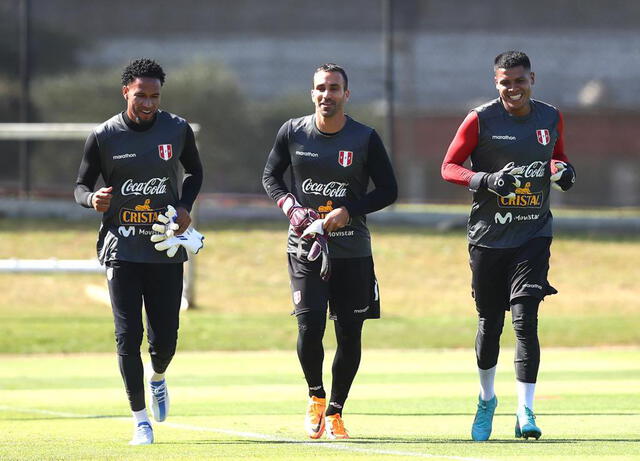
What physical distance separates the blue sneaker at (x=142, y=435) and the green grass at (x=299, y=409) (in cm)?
9

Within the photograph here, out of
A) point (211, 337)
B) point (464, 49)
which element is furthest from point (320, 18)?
point (211, 337)

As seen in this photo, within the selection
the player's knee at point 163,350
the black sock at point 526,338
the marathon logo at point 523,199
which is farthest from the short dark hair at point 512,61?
the player's knee at point 163,350

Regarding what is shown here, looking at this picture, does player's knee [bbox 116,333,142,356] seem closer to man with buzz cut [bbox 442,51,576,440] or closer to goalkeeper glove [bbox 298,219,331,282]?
goalkeeper glove [bbox 298,219,331,282]

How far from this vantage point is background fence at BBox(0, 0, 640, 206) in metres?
27.2

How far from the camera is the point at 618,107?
94.5ft

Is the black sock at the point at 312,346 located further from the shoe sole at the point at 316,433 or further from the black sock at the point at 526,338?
the black sock at the point at 526,338

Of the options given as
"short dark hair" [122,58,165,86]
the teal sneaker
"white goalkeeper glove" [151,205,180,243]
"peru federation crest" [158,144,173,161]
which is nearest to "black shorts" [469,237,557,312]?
the teal sneaker

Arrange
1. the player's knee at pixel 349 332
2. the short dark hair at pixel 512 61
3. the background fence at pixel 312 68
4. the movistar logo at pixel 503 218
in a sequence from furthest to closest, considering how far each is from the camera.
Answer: the background fence at pixel 312 68, the player's knee at pixel 349 332, the movistar logo at pixel 503 218, the short dark hair at pixel 512 61

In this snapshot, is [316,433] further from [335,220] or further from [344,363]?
[335,220]

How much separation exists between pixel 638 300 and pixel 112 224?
1478 cm

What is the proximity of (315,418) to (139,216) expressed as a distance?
167 cm

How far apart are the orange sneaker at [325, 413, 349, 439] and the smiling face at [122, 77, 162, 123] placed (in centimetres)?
222

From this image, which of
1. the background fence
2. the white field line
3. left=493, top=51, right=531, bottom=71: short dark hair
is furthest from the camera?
the background fence

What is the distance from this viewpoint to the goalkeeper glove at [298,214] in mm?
8398
